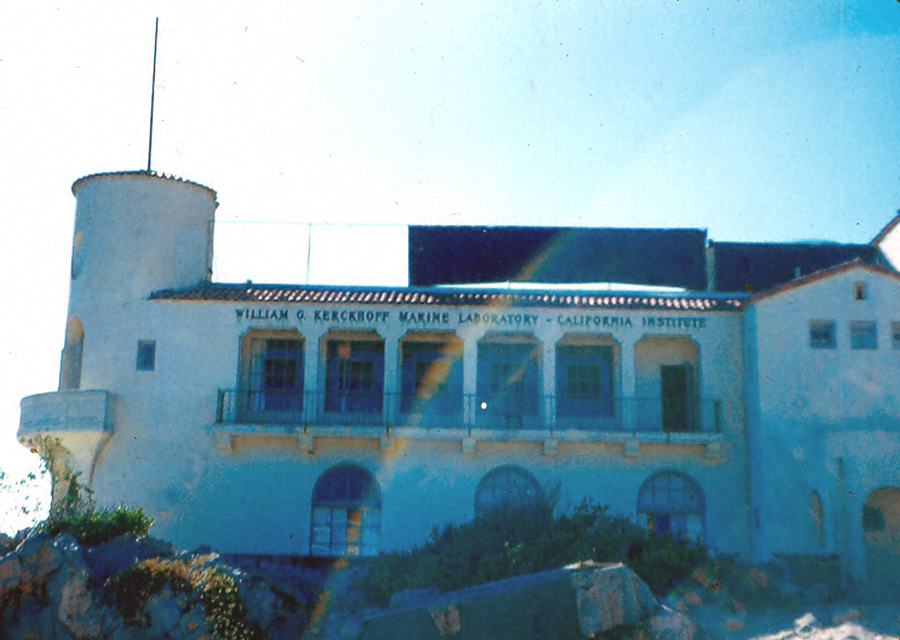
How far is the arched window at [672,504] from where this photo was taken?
1104 inches

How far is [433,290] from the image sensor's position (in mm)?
30156

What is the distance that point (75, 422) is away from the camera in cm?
2788

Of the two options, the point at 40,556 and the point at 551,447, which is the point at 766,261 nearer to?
the point at 551,447

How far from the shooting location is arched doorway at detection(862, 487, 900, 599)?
26844 millimetres

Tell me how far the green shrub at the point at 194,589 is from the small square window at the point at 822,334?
50.0 feet

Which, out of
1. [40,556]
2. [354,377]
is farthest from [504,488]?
[40,556]

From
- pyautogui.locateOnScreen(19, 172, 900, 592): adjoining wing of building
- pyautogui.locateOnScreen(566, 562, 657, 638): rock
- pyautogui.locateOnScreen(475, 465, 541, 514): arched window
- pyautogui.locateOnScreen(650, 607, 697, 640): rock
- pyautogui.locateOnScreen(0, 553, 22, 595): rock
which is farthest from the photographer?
pyautogui.locateOnScreen(475, 465, 541, 514): arched window

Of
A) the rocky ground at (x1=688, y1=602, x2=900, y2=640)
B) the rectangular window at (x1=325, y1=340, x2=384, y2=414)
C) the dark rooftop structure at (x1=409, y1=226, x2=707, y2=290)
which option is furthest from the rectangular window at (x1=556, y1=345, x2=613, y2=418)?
the rocky ground at (x1=688, y1=602, x2=900, y2=640)

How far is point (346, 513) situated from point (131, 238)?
30.6 feet

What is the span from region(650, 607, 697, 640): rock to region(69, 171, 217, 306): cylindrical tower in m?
16.2

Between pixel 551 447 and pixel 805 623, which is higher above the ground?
pixel 551 447

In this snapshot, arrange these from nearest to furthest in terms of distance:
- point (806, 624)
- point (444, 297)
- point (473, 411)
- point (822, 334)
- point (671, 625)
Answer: point (671, 625) < point (806, 624) < point (822, 334) < point (473, 411) < point (444, 297)

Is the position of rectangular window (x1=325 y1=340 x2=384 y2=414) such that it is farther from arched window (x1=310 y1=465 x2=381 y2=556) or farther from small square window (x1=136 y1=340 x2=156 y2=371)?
small square window (x1=136 y1=340 x2=156 y2=371)

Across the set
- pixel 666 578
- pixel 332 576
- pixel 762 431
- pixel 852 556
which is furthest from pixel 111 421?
pixel 852 556
